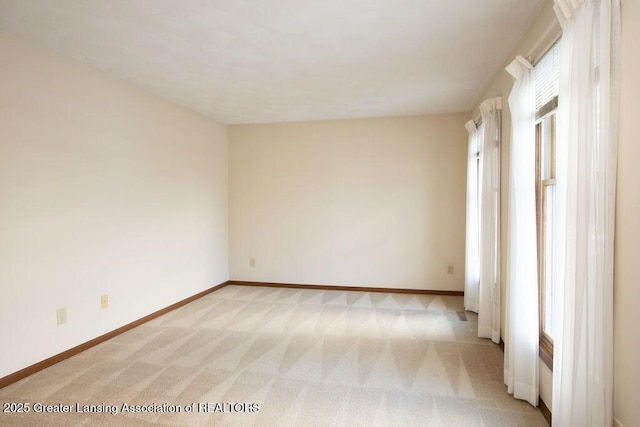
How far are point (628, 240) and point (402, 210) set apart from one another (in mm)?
3394

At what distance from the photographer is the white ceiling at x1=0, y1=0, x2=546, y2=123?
78.7 inches

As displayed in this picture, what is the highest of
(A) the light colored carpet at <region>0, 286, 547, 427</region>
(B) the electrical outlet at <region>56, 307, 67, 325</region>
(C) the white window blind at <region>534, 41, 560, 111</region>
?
(C) the white window blind at <region>534, 41, 560, 111</region>

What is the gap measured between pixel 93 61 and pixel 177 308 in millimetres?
2771

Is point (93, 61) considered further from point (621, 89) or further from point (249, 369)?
point (621, 89)

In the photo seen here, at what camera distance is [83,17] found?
2.10 m

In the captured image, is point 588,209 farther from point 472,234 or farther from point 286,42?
point 472,234

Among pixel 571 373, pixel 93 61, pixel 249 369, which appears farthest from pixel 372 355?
pixel 93 61

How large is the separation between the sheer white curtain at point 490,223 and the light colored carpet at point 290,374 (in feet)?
0.75

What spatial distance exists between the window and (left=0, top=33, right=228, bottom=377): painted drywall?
358 cm

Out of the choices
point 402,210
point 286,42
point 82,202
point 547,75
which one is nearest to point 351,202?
point 402,210

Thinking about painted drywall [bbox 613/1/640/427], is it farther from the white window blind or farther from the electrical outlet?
the electrical outlet

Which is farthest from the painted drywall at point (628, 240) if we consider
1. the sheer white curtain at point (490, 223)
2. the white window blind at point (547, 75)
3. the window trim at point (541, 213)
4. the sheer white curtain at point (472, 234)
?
the sheer white curtain at point (472, 234)

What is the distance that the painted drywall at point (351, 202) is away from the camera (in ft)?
14.8

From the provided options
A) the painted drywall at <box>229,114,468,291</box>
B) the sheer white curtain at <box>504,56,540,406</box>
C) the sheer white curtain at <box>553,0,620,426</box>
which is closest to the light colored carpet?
the sheer white curtain at <box>504,56,540,406</box>
